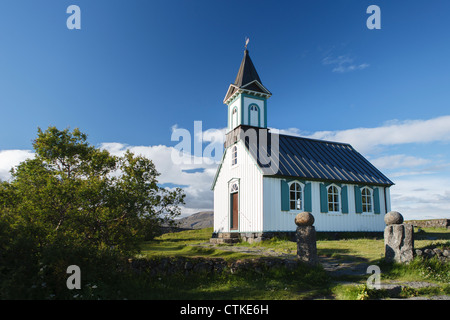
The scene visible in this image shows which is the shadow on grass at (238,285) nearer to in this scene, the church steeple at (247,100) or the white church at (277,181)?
the white church at (277,181)

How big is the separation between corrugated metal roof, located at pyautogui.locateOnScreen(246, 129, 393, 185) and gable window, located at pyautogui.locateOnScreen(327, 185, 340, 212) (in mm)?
672

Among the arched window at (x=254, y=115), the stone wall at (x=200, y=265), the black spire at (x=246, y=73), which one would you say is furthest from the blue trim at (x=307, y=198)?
the stone wall at (x=200, y=265)

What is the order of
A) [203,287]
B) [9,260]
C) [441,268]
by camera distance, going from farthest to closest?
1. [441,268]
2. [203,287]
3. [9,260]

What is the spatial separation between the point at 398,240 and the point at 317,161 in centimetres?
1100

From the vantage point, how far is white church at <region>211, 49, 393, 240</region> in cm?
1703

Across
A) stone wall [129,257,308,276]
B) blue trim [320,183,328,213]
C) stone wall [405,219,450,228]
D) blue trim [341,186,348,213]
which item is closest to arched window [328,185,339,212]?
blue trim [341,186,348,213]

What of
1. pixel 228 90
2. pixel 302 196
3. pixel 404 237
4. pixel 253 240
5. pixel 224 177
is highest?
pixel 228 90

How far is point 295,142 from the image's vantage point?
69.8 feet

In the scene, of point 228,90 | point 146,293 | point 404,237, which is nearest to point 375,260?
point 404,237

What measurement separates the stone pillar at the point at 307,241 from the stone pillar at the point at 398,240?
2.39 metres

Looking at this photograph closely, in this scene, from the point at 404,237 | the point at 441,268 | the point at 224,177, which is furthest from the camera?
the point at 224,177

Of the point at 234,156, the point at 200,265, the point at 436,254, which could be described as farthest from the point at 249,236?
the point at 436,254
